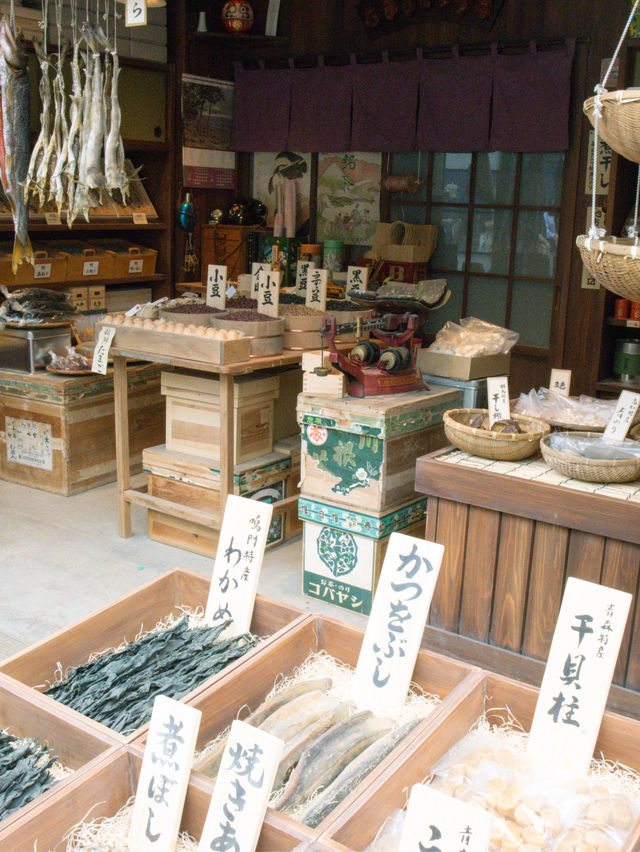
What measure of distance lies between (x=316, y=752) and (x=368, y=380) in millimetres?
2008

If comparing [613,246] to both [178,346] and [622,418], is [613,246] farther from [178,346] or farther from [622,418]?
[178,346]

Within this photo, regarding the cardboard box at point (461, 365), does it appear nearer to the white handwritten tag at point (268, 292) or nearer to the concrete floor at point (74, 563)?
the white handwritten tag at point (268, 292)

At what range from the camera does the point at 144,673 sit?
227 centimetres

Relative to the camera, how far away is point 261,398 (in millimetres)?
4324

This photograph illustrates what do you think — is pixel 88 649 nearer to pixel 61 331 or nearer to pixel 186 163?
pixel 61 331

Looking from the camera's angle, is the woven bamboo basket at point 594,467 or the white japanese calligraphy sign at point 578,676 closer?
the white japanese calligraphy sign at point 578,676

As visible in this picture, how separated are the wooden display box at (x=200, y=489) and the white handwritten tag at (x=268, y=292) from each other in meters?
0.79

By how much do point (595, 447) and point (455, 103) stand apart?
3.98 meters

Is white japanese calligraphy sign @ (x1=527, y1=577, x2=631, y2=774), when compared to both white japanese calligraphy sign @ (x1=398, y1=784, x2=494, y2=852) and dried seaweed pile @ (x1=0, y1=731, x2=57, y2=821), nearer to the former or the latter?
white japanese calligraphy sign @ (x1=398, y1=784, x2=494, y2=852)

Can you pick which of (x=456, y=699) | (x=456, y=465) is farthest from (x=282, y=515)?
(x=456, y=699)

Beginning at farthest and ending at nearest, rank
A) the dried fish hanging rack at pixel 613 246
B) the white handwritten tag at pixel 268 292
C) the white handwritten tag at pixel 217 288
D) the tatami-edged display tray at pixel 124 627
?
the white handwritten tag at pixel 217 288, the white handwritten tag at pixel 268 292, the tatami-edged display tray at pixel 124 627, the dried fish hanging rack at pixel 613 246

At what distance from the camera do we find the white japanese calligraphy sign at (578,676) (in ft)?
6.40

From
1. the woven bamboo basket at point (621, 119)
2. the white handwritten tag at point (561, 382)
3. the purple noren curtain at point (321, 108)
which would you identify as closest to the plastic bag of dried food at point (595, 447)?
the white handwritten tag at point (561, 382)

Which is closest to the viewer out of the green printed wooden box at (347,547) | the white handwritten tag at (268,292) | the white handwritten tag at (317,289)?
the green printed wooden box at (347,547)
